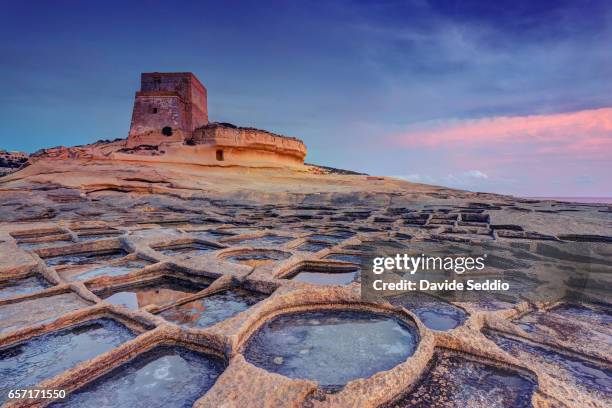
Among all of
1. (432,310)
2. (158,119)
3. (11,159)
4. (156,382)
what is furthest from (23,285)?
(11,159)

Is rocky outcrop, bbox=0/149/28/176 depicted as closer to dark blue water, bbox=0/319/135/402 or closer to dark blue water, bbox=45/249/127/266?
dark blue water, bbox=45/249/127/266

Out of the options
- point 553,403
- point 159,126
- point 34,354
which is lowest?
point 34,354

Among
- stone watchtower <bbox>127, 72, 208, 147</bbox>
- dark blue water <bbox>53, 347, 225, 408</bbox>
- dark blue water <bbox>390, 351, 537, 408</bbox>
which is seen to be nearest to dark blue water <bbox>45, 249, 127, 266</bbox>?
dark blue water <bbox>53, 347, 225, 408</bbox>

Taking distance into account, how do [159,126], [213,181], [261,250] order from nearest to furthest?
[261,250], [213,181], [159,126]

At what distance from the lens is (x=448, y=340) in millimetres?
1726

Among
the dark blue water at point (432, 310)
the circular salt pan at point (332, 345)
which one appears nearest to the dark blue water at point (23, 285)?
the circular salt pan at point (332, 345)

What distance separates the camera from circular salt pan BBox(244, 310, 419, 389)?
1.60m

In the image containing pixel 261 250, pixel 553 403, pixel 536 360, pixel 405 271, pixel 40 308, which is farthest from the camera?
pixel 261 250

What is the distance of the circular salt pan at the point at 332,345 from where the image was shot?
5.24 feet

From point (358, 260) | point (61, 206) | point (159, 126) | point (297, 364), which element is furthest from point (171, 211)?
point (159, 126)

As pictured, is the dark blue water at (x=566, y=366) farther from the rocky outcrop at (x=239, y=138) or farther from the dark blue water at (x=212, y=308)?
the rocky outcrop at (x=239, y=138)

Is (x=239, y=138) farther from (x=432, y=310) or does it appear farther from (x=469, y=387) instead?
(x=469, y=387)

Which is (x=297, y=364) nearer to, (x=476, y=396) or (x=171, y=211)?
(x=476, y=396)

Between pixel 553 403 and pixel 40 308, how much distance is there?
9.29 feet
